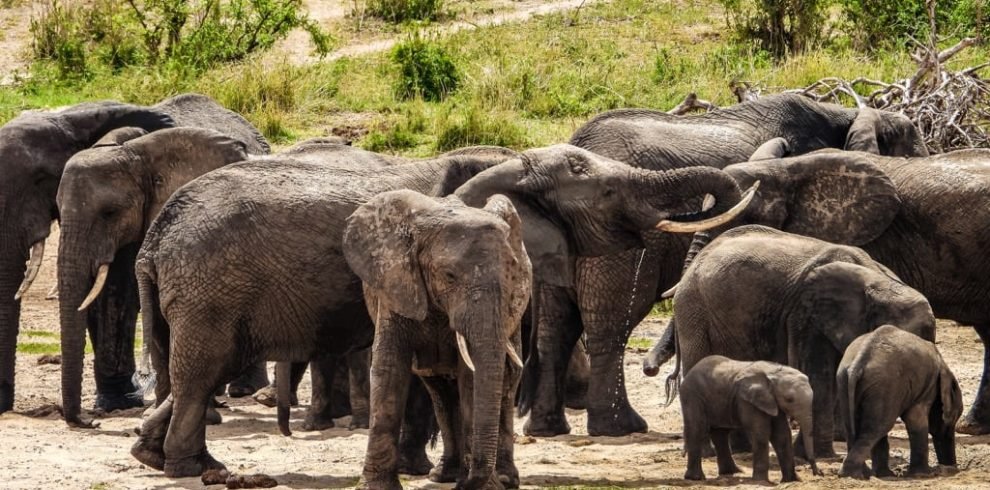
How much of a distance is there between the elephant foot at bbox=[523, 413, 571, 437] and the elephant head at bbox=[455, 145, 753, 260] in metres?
1.69

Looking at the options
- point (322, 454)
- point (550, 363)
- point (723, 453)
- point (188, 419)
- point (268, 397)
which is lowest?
point (268, 397)

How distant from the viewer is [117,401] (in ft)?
45.3

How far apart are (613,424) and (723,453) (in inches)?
77.1

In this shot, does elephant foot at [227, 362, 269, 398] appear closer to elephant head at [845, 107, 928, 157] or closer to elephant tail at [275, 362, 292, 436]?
elephant tail at [275, 362, 292, 436]

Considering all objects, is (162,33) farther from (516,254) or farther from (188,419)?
(516,254)

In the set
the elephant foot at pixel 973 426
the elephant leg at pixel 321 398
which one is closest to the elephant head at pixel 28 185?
the elephant leg at pixel 321 398

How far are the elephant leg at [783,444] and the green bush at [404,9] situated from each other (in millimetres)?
17392

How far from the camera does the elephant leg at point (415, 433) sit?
10.6 meters

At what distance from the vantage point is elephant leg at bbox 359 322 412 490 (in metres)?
9.76

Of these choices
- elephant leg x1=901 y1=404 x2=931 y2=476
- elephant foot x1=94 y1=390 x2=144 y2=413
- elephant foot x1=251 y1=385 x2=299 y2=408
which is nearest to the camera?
elephant leg x1=901 y1=404 x2=931 y2=476

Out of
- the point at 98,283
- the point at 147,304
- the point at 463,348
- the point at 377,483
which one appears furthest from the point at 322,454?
the point at 463,348

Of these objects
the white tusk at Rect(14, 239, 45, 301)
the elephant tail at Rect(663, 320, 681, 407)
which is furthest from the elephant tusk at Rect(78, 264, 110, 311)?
the elephant tail at Rect(663, 320, 681, 407)

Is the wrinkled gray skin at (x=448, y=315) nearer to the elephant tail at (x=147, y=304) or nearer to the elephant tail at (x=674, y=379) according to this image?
the elephant tail at (x=147, y=304)

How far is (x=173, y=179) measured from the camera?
1274cm
